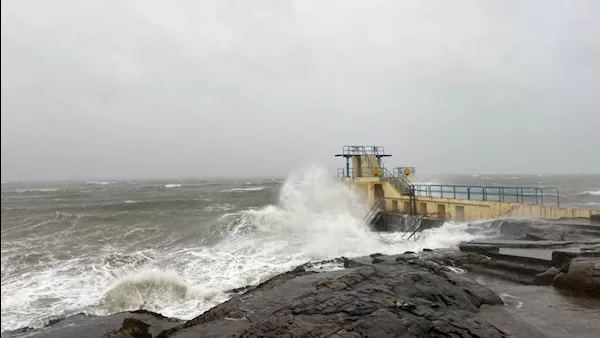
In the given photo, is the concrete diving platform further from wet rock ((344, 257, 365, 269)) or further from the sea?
wet rock ((344, 257, 365, 269))

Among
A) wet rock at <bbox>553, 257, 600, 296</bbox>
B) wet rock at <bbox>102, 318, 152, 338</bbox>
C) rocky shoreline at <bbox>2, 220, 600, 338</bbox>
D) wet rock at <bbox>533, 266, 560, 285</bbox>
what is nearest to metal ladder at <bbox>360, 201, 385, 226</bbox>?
rocky shoreline at <bbox>2, 220, 600, 338</bbox>

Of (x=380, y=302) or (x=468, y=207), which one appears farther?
(x=468, y=207)

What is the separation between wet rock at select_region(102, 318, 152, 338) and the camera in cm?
611

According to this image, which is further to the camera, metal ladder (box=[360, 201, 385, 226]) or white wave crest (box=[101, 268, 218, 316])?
metal ladder (box=[360, 201, 385, 226])

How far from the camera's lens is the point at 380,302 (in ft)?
19.3

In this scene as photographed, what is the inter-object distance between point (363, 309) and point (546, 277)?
506 centimetres

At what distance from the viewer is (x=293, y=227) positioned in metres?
21.5

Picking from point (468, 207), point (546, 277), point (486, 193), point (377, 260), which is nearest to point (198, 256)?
point (377, 260)

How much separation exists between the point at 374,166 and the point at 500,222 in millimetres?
10838

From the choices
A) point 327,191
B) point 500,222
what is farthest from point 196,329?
point 327,191

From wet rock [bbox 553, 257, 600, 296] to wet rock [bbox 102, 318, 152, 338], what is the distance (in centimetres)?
856

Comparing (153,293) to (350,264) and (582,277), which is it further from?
(582,277)

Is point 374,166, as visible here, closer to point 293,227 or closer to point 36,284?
point 293,227

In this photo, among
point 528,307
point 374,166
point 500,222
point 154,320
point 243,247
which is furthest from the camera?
point 374,166
